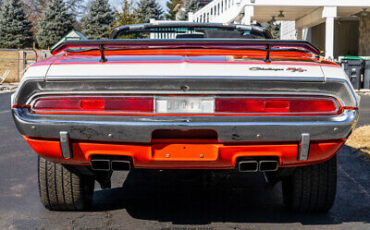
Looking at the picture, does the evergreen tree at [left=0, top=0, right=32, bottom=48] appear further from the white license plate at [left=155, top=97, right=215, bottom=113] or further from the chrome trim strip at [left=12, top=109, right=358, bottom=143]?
the white license plate at [left=155, top=97, right=215, bottom=113]

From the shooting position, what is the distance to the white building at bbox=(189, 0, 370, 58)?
27219 millimetres

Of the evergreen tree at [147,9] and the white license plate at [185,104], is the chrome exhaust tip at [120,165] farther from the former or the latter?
the evergreen tree at [147,9]

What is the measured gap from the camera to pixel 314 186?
125 inches

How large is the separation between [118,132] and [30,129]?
0.51m

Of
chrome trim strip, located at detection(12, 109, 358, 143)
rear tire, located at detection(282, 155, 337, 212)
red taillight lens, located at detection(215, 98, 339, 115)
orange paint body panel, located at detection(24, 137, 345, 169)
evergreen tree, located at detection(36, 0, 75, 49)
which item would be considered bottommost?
rear tire, located at detection(282, 155, 337, 212)

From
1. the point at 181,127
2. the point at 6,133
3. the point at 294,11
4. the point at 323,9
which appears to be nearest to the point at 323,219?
the point at 181,127

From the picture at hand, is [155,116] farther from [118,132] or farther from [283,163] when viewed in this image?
[283,163]

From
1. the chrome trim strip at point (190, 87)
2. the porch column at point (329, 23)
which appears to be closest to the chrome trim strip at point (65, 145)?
the chrome trim strip at point (190, 87)

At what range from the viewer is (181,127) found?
2.56 metres

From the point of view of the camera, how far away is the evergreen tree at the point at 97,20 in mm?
52031

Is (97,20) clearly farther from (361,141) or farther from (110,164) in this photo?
(110,164)

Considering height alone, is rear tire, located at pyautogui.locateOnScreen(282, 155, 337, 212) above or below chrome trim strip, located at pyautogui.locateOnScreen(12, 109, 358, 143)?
below

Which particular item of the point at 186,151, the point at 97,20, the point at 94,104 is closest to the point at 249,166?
the point at 186,151

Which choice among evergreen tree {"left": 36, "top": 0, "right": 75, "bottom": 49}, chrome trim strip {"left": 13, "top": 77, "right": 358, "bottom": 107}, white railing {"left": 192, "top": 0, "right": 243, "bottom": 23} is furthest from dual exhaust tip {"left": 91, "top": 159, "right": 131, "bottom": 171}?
evergreen tree {"left": 36, "top": 0, "right": 75, "bottom": 49}
